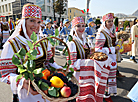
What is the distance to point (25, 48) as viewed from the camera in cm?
176

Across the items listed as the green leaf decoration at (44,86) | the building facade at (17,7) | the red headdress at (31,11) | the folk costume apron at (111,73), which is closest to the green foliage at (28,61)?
the green leaf decoration at (44,86)

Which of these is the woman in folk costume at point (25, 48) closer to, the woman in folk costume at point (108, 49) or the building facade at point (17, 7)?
the woman in folk costume at point (108, 49)

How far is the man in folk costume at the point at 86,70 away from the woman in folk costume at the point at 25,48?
68cm

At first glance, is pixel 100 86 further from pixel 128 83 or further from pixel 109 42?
pixel 128 83

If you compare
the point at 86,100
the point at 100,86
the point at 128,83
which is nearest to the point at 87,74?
the point at 100,86

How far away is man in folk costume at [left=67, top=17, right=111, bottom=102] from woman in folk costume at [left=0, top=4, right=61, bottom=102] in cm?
68

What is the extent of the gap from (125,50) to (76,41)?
23.2ft

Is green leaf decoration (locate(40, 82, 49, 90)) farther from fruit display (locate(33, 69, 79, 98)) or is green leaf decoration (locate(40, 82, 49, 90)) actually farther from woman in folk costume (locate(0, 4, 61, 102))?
woman in folk costume (locate(0, 4, 61, 102))

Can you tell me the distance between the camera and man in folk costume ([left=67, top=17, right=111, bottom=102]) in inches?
98.0

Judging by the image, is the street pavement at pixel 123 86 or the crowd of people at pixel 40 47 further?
the street pavement at pixel 123 86

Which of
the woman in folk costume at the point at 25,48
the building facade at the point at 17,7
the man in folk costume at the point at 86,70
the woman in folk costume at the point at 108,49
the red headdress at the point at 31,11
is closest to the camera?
the woman in folk costume at the point at 25,48

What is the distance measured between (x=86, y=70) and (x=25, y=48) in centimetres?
132

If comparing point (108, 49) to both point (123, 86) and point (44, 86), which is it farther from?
point (44, 86)

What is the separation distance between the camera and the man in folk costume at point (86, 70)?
2488 millimetres
